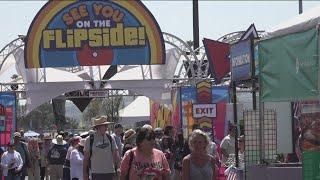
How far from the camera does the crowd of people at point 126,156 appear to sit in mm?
8734

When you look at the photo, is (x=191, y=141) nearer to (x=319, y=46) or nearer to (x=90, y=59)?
(x=319, y=46)

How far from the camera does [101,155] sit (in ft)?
A: 40.1

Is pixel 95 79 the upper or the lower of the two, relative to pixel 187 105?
upper

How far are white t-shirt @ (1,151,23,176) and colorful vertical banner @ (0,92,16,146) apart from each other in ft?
7.82

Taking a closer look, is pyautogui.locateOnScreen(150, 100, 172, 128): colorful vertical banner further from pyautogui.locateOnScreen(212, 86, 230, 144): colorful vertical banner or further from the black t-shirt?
the black t-shirt

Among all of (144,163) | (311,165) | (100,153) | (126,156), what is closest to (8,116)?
(100,153)

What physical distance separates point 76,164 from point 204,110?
22.8ft

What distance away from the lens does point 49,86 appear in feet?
97.2

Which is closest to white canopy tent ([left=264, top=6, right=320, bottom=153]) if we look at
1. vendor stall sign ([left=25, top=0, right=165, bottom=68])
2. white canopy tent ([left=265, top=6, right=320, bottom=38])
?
white canopy tent ([left=265, top=6, right=320, bottom=38])

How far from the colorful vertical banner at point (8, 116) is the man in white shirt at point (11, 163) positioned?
2.32m

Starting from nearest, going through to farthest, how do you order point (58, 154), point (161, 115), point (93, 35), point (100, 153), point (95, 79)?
point (100, 153) → point (58, 154) → point (93, 35) → point (95, 79) → point (161, 115)

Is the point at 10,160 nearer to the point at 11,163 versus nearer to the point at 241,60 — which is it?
the point at 11,163

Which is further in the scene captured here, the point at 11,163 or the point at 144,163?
the point at 11,163

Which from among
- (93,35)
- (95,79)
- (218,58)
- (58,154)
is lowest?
(58,154)
